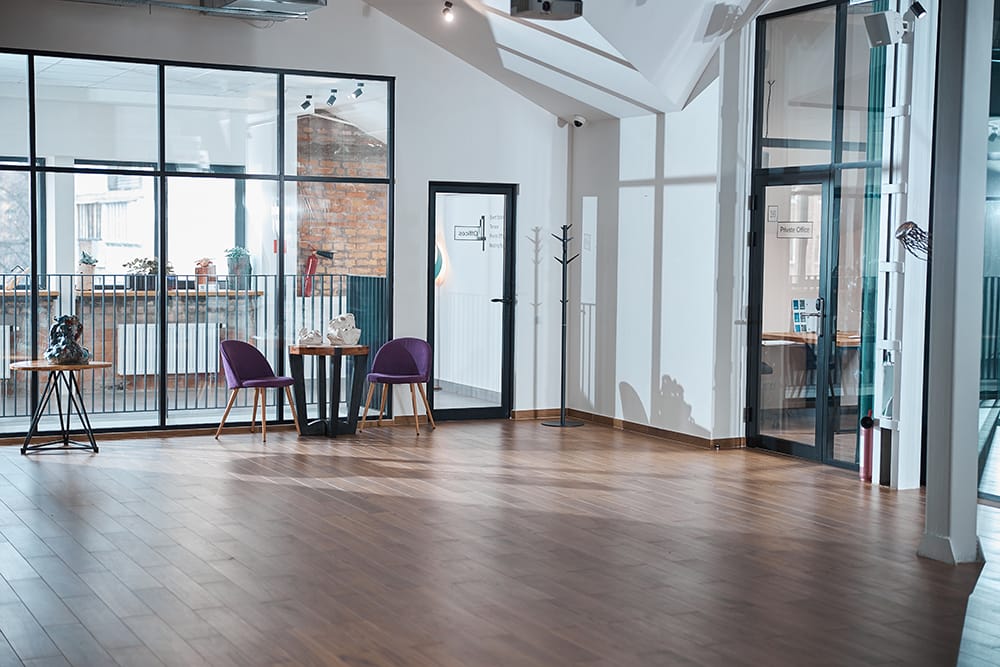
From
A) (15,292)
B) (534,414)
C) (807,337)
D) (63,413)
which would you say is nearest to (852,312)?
(807,337)

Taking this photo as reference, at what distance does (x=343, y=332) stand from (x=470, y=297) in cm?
137

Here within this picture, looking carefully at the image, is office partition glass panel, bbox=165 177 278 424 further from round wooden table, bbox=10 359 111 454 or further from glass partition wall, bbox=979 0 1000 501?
glass partition wall, bbox=979 0 1000 501

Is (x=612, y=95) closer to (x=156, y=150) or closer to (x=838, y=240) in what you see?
(x=838, y=240)

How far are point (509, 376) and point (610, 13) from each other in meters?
3.80

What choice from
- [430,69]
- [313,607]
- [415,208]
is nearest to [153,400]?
[415,208]

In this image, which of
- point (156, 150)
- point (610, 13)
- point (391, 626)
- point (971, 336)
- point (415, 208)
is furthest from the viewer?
point (415, 208)

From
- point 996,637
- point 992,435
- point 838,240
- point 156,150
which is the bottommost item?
point 996,637

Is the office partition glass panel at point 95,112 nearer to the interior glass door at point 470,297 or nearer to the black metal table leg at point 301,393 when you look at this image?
the black metal table leg at point 301,393

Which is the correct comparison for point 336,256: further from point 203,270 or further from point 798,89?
point 798,89

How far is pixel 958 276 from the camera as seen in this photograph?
18.8ft

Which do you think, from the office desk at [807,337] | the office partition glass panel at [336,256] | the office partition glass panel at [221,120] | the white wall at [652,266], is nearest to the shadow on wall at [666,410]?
the white wall at [652,266]

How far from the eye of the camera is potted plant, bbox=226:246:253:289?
973 cm

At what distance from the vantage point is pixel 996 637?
4715 millimetres

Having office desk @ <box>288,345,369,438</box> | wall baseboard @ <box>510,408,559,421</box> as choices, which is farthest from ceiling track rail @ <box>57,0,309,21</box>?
wall baseboard @ <box>510,408,559,421</box>
